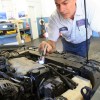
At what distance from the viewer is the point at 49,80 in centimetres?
78

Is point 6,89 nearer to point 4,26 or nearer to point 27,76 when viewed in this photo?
point 27,76

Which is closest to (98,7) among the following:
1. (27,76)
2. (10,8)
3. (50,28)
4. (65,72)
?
(50,28)

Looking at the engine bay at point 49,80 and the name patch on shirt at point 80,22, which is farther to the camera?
the name patch on shirt at point 80,22

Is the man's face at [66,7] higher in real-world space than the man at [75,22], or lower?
higher

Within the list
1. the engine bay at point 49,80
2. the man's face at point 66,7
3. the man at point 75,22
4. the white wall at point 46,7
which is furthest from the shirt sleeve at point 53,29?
the white wall at point 46,7

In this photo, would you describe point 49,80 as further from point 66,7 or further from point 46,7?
point 46,7

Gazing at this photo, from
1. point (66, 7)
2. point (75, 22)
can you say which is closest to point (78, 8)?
point (75, 22)

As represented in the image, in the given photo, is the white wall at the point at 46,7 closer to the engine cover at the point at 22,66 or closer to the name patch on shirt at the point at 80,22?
the name patch on shirt at the point at 80,22

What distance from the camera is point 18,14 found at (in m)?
5.79

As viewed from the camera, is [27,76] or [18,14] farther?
[18,14]

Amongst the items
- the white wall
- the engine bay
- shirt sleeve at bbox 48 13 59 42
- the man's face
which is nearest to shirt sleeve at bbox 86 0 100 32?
the man's face

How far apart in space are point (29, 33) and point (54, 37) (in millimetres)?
4779

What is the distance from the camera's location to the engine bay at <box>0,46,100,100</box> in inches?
27.5

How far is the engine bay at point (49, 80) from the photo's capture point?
2.29 ft
